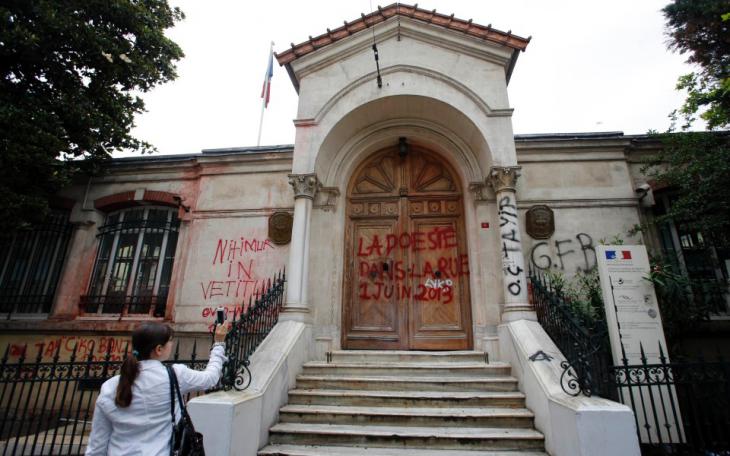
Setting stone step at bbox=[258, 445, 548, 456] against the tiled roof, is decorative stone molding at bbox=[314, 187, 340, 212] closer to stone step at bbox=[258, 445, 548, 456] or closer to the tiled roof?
the tiled roof

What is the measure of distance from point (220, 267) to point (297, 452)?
17.4 feet

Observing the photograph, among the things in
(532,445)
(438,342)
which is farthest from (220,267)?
(532,445)

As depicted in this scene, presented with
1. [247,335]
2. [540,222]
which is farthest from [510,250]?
[247,335]

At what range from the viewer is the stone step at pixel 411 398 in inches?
192

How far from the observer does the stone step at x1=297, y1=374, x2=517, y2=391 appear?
523 centimetres

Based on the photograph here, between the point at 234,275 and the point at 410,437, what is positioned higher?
the point at 234,275

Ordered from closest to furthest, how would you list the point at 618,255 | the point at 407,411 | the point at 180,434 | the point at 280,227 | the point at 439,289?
the point at 180,434 → the point at 407,411 → the point at 618,255 → the point at 439,289 → the point at 280,227

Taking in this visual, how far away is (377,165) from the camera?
852cm

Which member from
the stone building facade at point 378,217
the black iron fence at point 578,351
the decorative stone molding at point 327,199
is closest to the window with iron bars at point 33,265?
the stone building facade at point 378,217

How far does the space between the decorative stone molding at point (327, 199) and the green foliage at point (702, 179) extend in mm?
6584

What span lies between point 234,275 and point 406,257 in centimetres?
402

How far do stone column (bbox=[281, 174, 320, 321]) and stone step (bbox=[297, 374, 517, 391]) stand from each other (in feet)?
4.31

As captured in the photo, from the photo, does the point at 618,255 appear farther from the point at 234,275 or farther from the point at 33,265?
the point at 33,265

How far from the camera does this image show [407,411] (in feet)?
15.5
